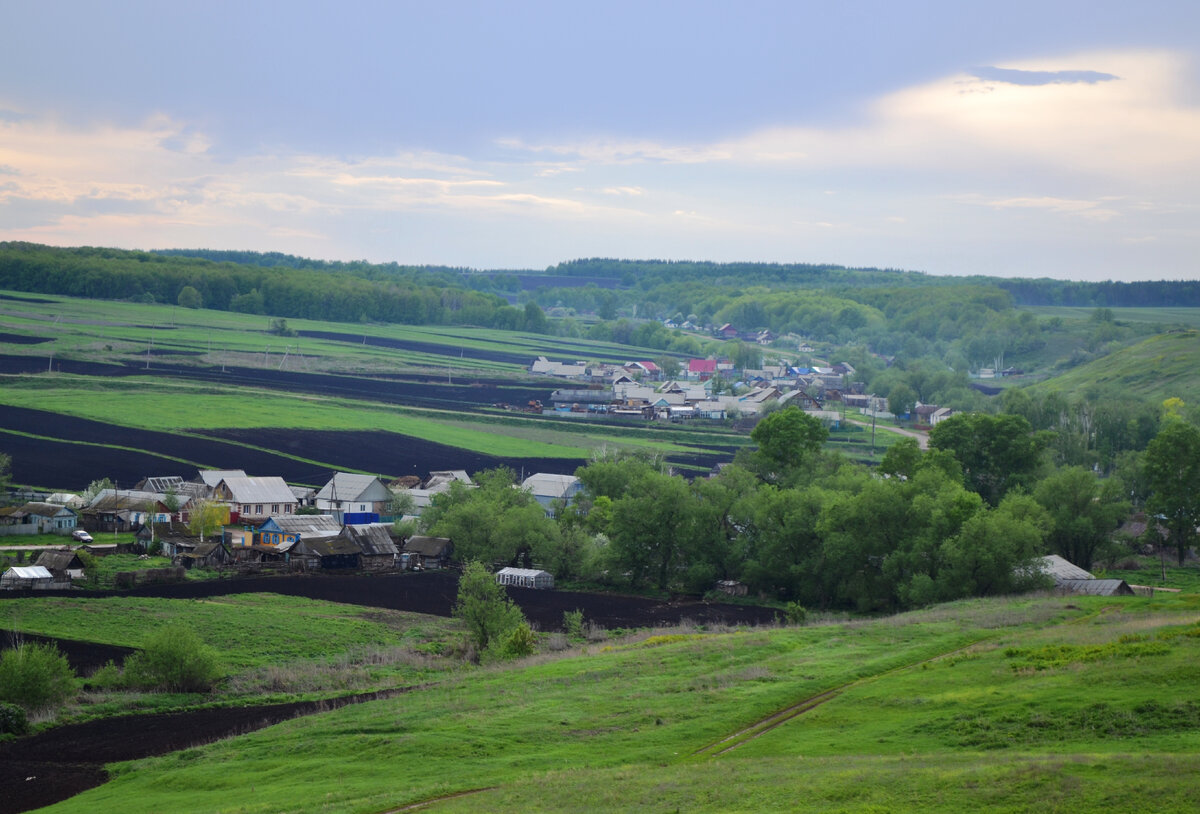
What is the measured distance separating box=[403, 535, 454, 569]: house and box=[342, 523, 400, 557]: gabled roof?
3.73 feet

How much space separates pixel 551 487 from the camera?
85438 millimetres

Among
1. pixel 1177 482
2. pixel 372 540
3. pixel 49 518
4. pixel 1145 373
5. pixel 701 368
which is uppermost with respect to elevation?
pixel 1145 373

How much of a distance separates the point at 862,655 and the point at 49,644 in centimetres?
2863

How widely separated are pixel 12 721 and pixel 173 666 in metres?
6.40

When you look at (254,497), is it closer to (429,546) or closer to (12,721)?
(429,546)

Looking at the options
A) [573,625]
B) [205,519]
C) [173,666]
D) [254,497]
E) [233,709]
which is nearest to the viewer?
[233,709]

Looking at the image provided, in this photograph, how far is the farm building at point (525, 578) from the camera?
6475cm

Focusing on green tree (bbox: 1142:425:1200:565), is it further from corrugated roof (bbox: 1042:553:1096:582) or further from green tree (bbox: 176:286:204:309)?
green tree (bbox: 176:286:204:309)

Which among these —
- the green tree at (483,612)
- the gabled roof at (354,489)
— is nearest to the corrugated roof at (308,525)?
the gabled roof at (354,489)

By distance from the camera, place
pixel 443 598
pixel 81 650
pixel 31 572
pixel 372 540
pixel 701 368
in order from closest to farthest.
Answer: pixel 81 650, pixel 31 572, pixel 443 598, pixel 372 540, pixel 701 368

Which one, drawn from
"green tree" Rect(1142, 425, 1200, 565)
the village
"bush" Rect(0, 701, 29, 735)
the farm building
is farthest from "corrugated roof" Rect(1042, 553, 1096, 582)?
"bush" Rect(0, 701, 29, 735)

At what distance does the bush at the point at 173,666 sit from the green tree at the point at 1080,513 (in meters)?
44.4

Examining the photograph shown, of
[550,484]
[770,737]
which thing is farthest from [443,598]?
[770,737]

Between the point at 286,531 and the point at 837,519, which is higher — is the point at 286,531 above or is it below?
below
